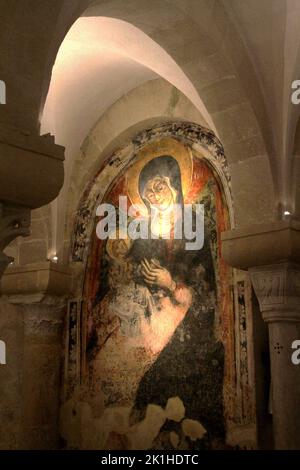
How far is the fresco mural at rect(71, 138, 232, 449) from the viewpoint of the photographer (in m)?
5.76

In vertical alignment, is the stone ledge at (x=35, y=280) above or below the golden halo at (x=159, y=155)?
below

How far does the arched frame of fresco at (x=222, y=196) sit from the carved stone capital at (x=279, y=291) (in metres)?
0.76

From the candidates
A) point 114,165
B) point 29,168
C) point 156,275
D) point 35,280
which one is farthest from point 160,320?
point 29,168

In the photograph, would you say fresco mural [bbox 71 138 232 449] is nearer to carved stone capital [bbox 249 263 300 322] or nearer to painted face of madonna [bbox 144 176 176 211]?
painted face of madonna [bbox 144 176 176 211]

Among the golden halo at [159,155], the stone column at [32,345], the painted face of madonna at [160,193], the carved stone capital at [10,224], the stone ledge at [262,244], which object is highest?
the golden halo at [159,155]

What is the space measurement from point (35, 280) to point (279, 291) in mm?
2866

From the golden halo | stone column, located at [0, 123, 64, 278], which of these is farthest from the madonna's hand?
stone column, located at [0, 123, 64, 278]

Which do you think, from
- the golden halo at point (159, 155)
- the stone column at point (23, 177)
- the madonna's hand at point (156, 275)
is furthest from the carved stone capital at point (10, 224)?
the golden halo at point (159, 155)

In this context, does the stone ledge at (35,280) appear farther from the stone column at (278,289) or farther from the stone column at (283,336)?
the stone column at (283,336)

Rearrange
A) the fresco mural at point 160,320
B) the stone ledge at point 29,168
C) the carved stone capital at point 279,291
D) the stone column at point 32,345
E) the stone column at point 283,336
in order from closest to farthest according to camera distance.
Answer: the stone ledge at point 29,168 < the stone column at point 283,336 < the carved stone capital at point 279,291 < the fresco mural at point 160,320 < the stone column at point 32,345

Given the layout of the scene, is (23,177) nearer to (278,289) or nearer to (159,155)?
(278,289)

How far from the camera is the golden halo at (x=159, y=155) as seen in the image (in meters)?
6.36

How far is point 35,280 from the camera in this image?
663 centimetres
